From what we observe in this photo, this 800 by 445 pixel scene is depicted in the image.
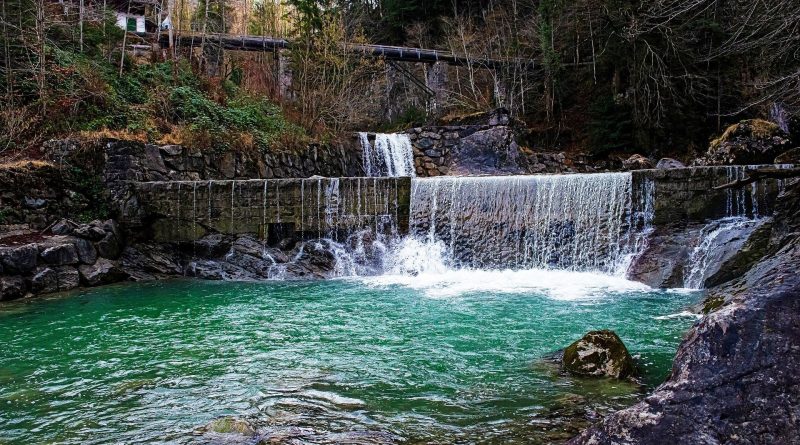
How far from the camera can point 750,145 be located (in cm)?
1392

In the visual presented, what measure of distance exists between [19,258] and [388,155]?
1195cm

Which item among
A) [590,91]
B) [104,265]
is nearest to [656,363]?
[104,265]

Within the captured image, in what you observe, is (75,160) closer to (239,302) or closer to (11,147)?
(11,147)

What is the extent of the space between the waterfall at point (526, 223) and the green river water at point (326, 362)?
1.53m

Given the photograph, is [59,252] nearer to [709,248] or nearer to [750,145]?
[709,248]

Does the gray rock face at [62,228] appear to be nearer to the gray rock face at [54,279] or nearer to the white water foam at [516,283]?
the gray rock face at [54,279]

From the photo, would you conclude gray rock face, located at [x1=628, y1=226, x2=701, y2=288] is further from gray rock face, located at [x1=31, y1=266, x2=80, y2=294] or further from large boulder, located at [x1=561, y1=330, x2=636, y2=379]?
gray rock face, located at [x1=31, y1=266, x2=80, y2=294]

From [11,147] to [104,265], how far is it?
157 inches

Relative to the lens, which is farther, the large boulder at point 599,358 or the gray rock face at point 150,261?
the gray rock face at point 150,261

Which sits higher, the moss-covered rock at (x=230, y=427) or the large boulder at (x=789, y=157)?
the large boulder at (x=789, y=157)

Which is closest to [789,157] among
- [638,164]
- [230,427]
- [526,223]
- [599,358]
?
[526,223]

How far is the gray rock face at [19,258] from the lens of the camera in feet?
32.3

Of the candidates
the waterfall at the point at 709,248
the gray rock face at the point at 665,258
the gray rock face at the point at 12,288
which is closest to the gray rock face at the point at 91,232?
the gray rock face at the point at 12,288

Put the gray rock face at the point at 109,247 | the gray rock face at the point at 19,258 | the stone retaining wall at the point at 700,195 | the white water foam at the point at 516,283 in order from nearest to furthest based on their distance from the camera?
the white water foam at the point at 516,283 → the gray rock face at the point at 19,258 → the stone retaining wall at the point at 700,195 → the gray rock face at the point at 109,247
